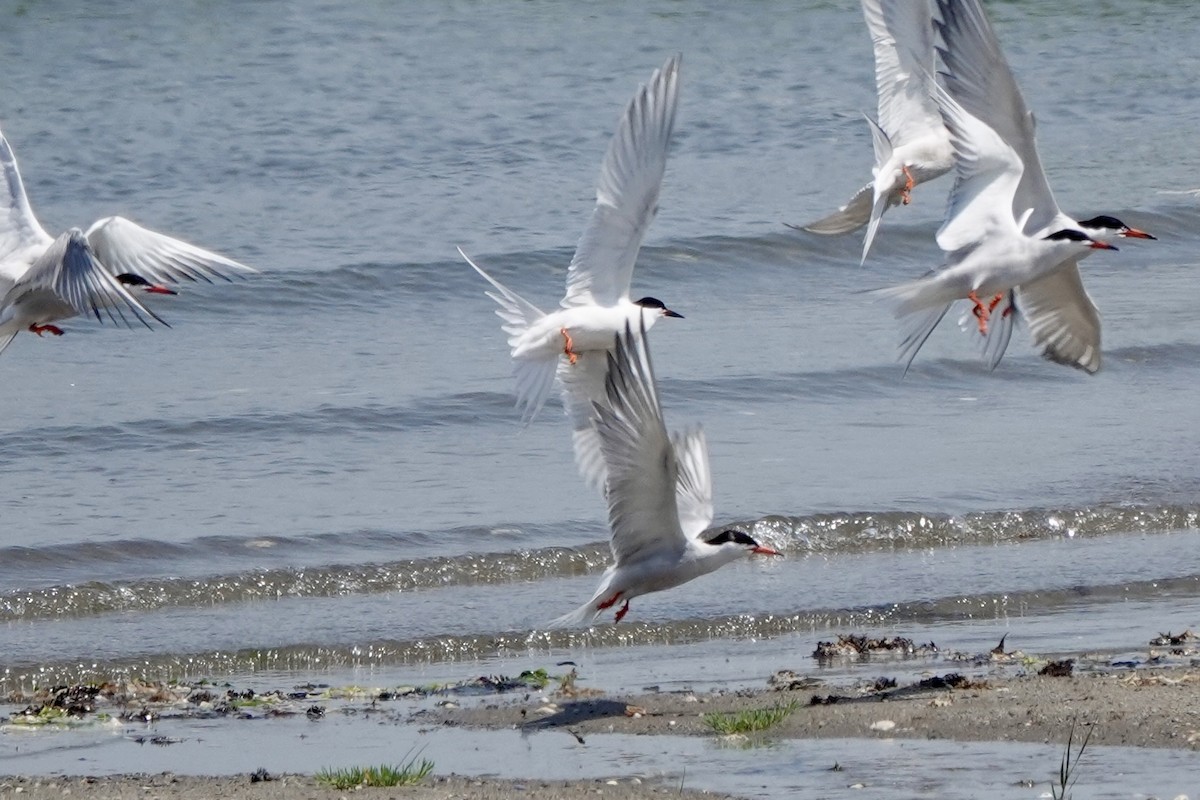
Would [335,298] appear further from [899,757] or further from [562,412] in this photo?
[899,757]

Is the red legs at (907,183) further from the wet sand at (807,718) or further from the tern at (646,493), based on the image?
the wet sand at (807,718)

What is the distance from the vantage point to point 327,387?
→ 40.5 ft

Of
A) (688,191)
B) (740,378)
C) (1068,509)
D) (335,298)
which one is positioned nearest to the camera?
(1068,509)

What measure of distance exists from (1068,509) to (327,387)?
4666mm

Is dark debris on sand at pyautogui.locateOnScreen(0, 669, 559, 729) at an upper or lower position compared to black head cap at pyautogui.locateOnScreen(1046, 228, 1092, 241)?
lower

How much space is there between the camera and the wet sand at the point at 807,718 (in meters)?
5.49

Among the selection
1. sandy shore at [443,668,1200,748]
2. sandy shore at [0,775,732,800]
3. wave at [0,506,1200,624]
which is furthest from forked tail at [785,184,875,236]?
sandy shore at [0,775,732,800]

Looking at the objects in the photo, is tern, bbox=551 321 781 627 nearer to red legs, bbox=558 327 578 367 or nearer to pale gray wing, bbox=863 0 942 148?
red legs, bbox=558 327 578 367

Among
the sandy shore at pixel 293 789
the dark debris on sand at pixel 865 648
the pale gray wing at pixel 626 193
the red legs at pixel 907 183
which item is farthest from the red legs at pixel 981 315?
the sandy shore at pixel 293 789

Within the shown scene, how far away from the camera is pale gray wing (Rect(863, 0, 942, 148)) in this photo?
988 centimetres

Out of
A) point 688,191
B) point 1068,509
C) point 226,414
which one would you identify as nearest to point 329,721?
point 1068,509

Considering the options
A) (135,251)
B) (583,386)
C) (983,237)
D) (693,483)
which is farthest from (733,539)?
(135,251)

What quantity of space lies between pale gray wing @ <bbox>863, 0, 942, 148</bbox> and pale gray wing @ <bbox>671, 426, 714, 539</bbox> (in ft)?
11.7

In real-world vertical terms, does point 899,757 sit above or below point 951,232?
below
